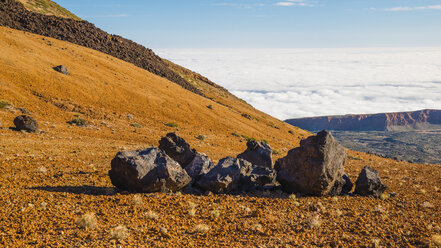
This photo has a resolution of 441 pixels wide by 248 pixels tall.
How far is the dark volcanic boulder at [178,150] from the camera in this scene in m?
18.2

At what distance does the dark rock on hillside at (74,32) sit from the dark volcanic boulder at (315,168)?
69683mm

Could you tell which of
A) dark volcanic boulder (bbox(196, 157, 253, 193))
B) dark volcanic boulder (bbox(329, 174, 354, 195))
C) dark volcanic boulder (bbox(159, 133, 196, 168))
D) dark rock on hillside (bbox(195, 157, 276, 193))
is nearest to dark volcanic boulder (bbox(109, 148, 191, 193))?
dark volcanic boulder (bbox(196, 157, 253, 193))

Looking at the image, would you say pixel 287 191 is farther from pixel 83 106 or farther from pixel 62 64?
pixel 62 64

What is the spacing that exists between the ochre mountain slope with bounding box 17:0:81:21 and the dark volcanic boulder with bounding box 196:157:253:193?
103367 mm

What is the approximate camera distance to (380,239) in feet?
33.2

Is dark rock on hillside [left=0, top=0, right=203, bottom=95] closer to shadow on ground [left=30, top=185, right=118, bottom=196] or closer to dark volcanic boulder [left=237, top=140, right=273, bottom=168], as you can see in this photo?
shadow on ground [left=30, top=185, right=118, bottom=196]

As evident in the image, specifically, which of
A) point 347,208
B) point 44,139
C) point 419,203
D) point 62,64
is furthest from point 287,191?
point 62,64

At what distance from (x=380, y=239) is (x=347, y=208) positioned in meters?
3.31

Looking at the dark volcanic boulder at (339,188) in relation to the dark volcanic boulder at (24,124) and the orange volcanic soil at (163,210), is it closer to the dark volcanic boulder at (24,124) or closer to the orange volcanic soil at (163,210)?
the orange volcanic soil at (163,210)

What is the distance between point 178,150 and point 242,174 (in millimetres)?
4867

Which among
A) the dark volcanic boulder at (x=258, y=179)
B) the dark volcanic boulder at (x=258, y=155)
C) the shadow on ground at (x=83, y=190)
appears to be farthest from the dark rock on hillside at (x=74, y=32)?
the dark volcanic boulder at (x=258, y=179)

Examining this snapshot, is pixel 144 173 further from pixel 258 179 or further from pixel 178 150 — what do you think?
pixel 258 179

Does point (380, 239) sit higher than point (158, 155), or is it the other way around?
point (158, 155)

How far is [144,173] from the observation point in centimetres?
1292
